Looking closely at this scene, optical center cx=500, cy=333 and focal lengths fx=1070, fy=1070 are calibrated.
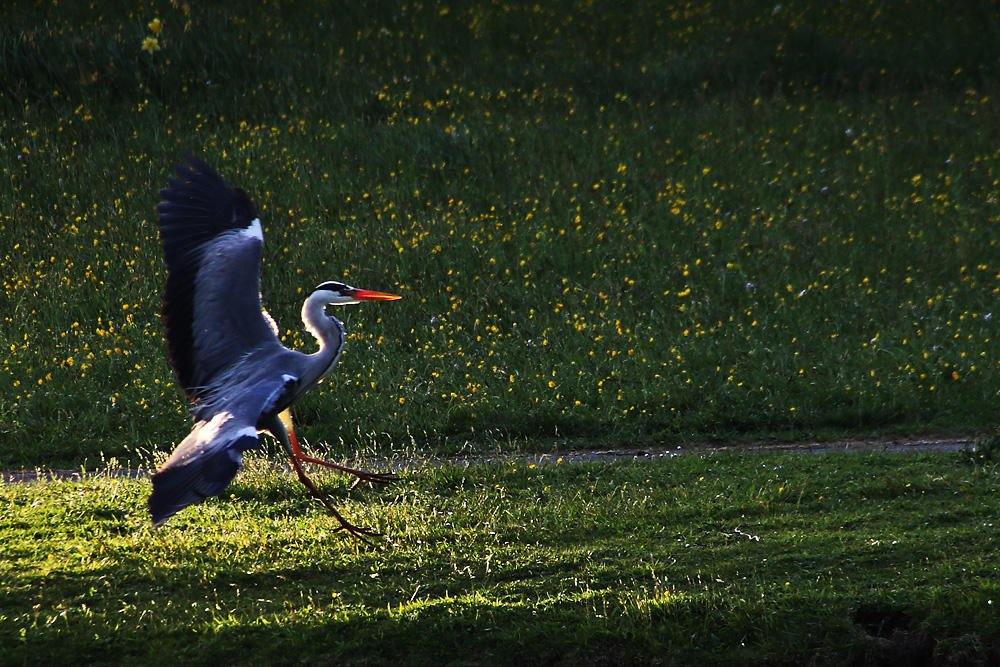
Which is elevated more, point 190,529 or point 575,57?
point 575,57

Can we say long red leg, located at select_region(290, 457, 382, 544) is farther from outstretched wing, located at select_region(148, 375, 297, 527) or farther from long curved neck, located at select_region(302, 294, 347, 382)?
outstretched wing, located at select_region(148, 375, 297, 527)

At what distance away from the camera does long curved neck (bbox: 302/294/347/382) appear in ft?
21.6

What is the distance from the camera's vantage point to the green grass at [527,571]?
18.1 ft

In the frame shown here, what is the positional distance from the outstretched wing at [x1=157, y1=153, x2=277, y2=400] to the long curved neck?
0.30m

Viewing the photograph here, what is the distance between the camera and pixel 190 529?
728 cm

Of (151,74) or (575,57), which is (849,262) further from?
(151,74)

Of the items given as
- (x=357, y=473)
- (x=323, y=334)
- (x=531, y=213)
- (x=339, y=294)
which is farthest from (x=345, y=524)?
(x=531, y=213)

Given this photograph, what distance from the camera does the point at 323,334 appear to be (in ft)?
22.4

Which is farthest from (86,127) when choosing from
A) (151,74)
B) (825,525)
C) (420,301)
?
(825,525)

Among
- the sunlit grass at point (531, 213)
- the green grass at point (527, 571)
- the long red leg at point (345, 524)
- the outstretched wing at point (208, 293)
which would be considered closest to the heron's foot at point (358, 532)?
the long red leg at point (345, 524)

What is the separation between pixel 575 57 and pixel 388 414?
10.2 metres

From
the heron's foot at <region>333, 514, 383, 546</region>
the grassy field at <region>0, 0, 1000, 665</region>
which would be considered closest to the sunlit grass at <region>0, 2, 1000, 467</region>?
the grassy field at <region>0, 0, 1000, 665</region>

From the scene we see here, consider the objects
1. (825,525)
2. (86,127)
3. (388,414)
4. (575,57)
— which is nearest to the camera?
(825,525)

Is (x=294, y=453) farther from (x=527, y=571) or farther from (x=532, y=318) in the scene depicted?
(x=532, y=318)
